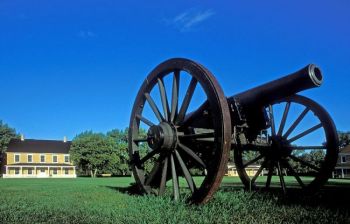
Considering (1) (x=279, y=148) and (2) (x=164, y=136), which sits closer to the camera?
(2) (x=164, y=136)

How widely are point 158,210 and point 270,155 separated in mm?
3621

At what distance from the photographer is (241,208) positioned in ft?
20.5

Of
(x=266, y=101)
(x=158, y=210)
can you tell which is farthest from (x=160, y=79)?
(x=158, y=210)

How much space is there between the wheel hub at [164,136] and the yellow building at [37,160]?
70.2 m

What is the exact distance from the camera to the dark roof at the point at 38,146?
77062 millimetres

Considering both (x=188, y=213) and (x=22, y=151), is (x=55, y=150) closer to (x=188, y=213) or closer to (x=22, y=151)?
(x=22, y=151)

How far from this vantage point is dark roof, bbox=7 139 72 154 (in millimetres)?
77062

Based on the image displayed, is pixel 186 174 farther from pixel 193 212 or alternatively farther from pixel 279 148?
pixel 279 148

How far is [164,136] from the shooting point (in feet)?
23.9

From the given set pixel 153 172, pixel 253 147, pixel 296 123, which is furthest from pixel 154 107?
pixel 296 123

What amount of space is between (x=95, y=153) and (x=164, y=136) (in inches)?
2213

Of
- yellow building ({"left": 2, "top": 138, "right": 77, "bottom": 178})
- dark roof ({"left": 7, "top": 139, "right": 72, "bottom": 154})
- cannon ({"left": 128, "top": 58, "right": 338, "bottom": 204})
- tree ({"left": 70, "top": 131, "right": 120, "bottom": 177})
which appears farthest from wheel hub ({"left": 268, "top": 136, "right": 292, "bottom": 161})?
dark roof ({"left": 7, "top": 139, "right": 72, "bottom": 154})

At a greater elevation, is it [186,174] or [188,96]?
[188,96]

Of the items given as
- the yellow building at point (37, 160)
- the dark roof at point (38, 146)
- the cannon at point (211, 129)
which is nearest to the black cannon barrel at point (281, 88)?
the cannon at point (211, 129)
